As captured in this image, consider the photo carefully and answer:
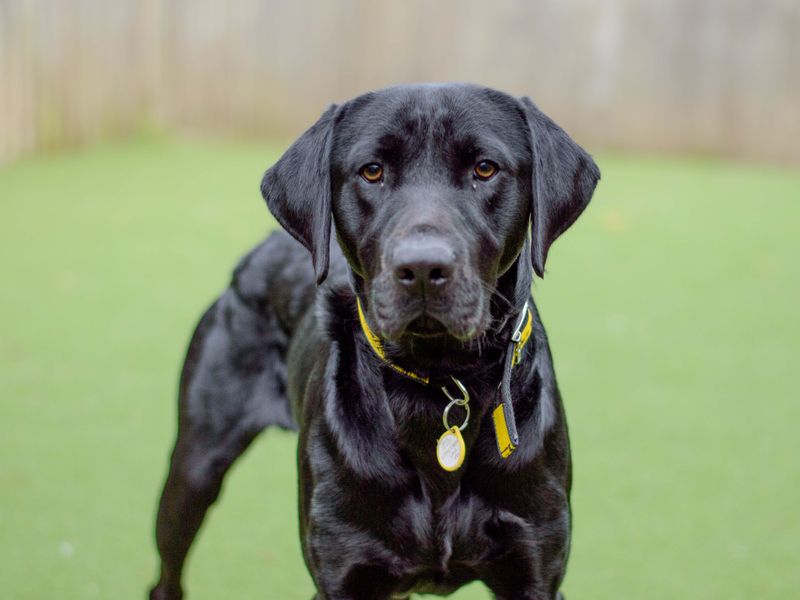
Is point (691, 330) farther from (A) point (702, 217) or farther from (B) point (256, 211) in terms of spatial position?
(B) point (256, 211)

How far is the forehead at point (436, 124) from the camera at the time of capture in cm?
289

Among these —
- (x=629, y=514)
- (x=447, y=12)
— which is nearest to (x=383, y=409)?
(x=629, y=514)

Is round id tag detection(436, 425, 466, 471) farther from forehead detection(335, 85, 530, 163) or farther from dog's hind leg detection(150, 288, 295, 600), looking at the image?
dog's hind leg detection(150, 288, 295, 600)

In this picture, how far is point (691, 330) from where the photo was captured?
7.02 m

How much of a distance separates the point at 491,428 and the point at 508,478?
13 cm

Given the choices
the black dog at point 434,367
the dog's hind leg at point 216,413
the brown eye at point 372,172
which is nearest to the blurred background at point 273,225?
the dog's hind leg at point 216,413

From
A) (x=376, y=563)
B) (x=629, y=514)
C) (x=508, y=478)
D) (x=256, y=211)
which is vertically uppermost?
(x=508, y=478)

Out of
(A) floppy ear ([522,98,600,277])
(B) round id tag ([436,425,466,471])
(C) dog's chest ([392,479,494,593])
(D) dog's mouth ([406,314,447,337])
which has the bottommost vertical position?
(C) dog's chest ([392,479,494,593])

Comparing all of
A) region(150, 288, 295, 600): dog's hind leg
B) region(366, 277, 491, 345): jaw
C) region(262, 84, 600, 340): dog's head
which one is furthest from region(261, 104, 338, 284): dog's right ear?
region(150, 288, 295, 600): dog's hind leg

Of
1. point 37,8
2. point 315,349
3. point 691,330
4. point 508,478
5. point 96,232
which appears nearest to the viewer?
point 508,478

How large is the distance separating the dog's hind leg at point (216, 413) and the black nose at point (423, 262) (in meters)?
1.30

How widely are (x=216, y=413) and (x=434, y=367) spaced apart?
1080mm

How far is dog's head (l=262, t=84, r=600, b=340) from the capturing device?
2705 mm

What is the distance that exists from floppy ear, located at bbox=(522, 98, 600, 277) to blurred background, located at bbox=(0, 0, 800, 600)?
1.75 meters
